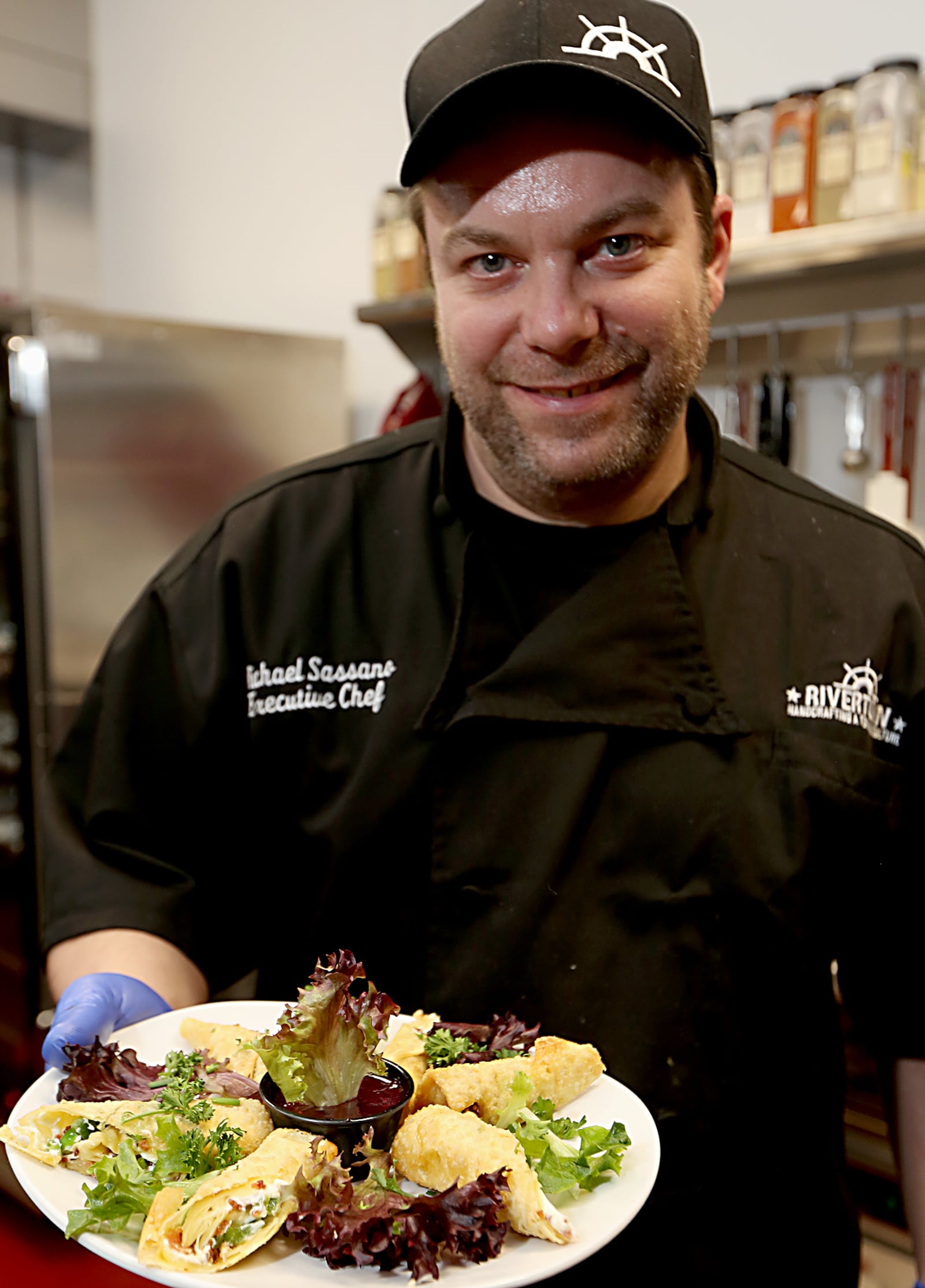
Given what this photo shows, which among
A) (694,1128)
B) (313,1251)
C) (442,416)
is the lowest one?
(694,1128)

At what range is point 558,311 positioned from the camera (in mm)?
1124

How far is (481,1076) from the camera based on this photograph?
924mm

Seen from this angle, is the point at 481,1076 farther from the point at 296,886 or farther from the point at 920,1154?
the point at 920,1154

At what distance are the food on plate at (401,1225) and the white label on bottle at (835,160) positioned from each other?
1974mm


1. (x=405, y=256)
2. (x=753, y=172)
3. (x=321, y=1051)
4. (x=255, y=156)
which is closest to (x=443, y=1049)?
(x=321, y=1051)

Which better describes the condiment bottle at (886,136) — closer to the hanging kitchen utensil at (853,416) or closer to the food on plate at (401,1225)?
Result: the hanging kitchen utensil at (853,416)

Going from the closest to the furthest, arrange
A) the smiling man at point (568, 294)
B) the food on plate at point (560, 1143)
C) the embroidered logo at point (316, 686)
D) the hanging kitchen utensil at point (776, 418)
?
the food on plate at point (560, 1143) → the smiling man at point (568, 294) → the embroidered logo at point (316, 686) → the hanging kitchen utensil at point (776, 418)

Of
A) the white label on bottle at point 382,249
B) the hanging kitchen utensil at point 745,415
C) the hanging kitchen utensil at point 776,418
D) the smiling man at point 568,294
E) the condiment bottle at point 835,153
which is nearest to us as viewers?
the smiling man at point 568,294

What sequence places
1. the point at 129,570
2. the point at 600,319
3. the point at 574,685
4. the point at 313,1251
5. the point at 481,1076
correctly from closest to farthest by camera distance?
the point at 313,1251 → the point at 481,1076 → the point at 600,319 → the point at 574,685 → the point at 129,570

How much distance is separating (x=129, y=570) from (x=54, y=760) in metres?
1.66

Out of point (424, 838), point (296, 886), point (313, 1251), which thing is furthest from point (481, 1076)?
point (296, 886)

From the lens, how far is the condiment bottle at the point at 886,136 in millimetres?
2000

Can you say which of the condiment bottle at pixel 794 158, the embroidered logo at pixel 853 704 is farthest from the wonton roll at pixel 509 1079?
the condiment bottle at pixel 794 158

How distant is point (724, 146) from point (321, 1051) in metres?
2.05
